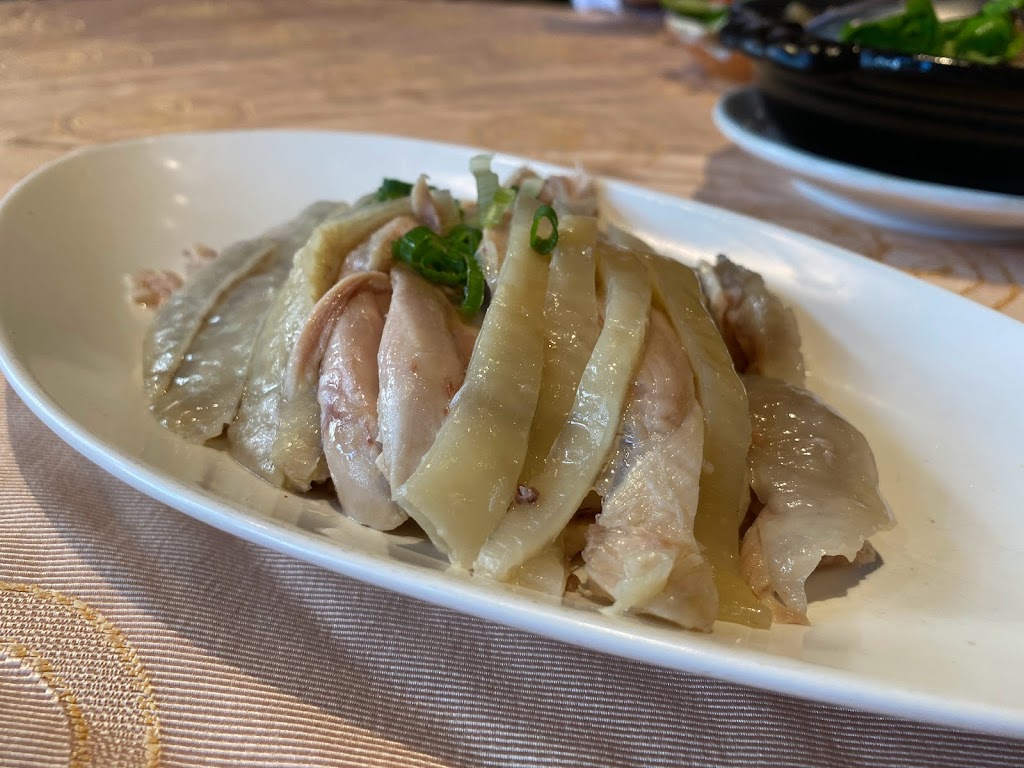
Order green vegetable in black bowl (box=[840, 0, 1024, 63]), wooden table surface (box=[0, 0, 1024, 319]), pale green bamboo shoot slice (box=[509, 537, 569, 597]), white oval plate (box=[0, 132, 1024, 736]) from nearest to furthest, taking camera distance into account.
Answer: white oval plate (box=[0, 132, 1024, 736]) → pale green bamboo shoot slice (box=[509, 537, 569, 597]) → green vegetable in black bowl (box=[840, 0, 1024, 63]) → wooden table surface (box=[0, 0, 1024, 319])

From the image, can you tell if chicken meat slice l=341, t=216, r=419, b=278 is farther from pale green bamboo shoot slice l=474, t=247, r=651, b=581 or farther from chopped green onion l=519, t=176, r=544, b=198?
pale green bamboo shoot slice l=474, t=247, r=651, b=581

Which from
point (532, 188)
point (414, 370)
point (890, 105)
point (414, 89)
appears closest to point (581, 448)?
point (414, 370)

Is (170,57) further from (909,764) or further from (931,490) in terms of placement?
(909,764)

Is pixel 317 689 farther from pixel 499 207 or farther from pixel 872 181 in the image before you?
pixel 872 181

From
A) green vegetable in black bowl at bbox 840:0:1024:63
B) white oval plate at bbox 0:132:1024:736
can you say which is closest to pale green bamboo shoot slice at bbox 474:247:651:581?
white oval plate at bbox 0:132:1024:736

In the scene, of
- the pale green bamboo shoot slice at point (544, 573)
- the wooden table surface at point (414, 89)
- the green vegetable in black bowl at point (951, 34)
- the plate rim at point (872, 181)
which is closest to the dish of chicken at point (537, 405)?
the pale green bamboo shoot slice at point (544, 573)
